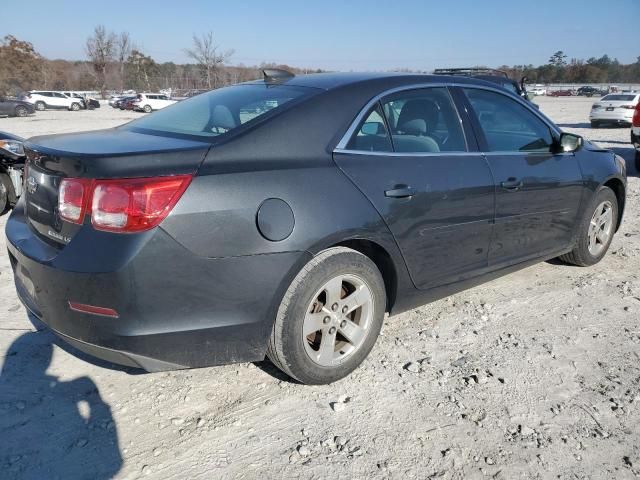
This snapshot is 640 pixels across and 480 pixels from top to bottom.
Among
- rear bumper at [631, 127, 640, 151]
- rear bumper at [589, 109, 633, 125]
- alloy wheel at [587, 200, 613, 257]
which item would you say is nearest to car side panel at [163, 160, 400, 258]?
alloy wheel at [587, 200, 613, 257]

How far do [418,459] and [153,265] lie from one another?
1.41 meters

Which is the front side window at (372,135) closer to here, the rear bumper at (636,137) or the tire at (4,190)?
the tire at (4,190)

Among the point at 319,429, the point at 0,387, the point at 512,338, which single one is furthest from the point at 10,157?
the point at 512,338

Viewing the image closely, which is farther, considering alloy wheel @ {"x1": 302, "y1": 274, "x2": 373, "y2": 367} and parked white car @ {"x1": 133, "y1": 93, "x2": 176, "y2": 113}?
parked white car @ {"x1": 133, "y1": 93, "x2": 176, "y2": 113}

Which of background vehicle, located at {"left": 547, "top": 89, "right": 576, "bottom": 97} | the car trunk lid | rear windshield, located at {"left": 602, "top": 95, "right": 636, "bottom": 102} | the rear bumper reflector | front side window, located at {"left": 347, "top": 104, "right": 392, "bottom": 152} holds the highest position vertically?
background vehicle, located at {"left": 547, "top": 89, "right": 576, "bottom": 97}

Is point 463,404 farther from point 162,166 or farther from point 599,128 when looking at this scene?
point 599,128

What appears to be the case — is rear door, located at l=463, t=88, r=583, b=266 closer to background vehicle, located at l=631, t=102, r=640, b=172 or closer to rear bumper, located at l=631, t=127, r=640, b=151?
background vehicle, located at l=631, t=102, r=640, b=172

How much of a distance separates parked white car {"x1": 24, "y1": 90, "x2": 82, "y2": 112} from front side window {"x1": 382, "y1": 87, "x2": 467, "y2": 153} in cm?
4318

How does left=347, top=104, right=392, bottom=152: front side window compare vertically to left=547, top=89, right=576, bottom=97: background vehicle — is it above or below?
below

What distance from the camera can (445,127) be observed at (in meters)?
3.23

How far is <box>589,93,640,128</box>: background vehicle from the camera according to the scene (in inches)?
778

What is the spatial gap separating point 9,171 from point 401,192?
544 cm

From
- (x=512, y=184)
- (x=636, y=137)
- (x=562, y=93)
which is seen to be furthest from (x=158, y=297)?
(x=562, y=93)

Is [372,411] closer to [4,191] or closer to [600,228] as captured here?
[600,228]
